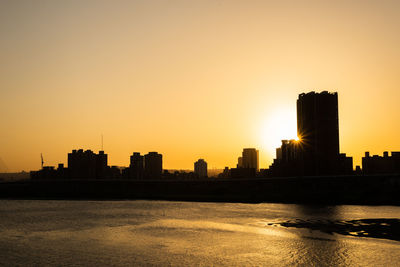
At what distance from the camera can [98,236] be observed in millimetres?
75125

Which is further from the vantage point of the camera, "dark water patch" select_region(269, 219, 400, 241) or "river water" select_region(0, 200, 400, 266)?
"dark water patch" select_region(269, 219, 400, 241)

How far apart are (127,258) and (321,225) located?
46.9 meters

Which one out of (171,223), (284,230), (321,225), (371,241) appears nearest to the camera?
(371,241)

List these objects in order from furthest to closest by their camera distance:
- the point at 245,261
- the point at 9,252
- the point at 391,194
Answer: the point at 391,194
the point at 9,252
the point at 245,261

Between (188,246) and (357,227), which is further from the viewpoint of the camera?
(357,227)

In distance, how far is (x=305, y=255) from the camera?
55.4 m

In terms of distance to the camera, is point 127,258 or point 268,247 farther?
point 268,247

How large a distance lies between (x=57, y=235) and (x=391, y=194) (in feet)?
511

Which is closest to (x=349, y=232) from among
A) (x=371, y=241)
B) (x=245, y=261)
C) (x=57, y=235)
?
(x=371, y=241)

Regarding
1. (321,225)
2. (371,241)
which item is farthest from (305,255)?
(321,225)

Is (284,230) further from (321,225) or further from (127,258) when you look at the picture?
(127,258)

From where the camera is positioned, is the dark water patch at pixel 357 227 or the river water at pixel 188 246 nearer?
the river water at pixel 188 246

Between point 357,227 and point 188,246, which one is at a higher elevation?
point 188,246

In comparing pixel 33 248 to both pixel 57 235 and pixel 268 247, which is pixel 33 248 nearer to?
pixel 57 235
